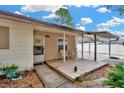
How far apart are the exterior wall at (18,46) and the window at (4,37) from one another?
123 mm

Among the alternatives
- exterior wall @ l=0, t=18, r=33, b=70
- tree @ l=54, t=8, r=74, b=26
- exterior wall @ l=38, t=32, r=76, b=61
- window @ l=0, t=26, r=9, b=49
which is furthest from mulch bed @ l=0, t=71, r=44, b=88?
tree @ l=54, t=8, r=74, b=26

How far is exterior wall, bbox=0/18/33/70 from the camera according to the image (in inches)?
263

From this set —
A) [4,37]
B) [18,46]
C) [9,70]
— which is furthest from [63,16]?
[9,70]

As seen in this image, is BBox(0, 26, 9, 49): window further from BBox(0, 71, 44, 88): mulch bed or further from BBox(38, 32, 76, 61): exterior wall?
BBox(38, 32, 76, 61): exterior wall

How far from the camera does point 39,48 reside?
10125 millimetres

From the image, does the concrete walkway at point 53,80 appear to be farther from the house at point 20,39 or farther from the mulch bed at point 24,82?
the house at point 20,39

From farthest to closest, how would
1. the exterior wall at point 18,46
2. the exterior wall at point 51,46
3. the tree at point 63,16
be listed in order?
the tree at point 63,16 < the exterior wall at point 51,46 < the exterior wall at point 18,46

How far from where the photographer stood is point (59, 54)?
40.0 ft

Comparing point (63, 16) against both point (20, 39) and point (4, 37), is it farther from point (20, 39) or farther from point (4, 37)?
point (4, 37)

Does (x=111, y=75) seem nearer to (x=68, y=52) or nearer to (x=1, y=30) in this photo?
(x=1, y=30)

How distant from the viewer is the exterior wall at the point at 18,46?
263 inches

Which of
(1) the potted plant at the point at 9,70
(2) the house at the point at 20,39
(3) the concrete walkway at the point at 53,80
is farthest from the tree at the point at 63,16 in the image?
(1) the potted plant at the point at 9,70

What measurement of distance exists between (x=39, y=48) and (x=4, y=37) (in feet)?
12.0
